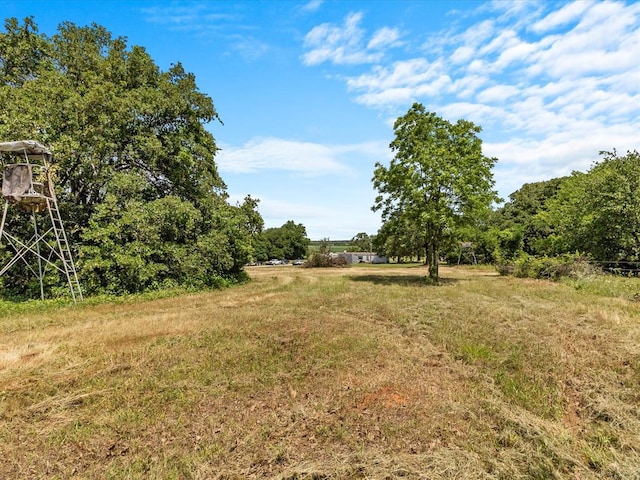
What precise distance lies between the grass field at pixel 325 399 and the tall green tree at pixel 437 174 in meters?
10.5

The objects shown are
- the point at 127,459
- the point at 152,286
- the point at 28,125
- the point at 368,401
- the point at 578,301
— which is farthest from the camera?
the point at 152,286

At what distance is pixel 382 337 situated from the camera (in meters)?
8.32

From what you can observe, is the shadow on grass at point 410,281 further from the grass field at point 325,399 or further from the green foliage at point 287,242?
the green foliage at point 287,242

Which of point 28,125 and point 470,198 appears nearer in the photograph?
point 28,125

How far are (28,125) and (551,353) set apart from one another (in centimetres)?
2024

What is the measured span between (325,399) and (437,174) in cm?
1678

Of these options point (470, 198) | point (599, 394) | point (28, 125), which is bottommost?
point (599, 394)

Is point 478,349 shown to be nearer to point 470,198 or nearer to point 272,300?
point 272,300

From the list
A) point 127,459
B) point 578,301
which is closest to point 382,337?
point 127,459

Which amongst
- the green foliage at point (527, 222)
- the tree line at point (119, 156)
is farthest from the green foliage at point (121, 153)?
the green foliage at point (527, 222)

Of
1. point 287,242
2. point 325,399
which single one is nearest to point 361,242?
point 287,242

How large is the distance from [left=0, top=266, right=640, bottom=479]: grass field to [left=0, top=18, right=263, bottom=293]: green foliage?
6827 mm

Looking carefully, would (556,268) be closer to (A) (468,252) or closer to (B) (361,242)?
(A) (468,252)

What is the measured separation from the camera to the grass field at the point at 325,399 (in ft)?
12.1
